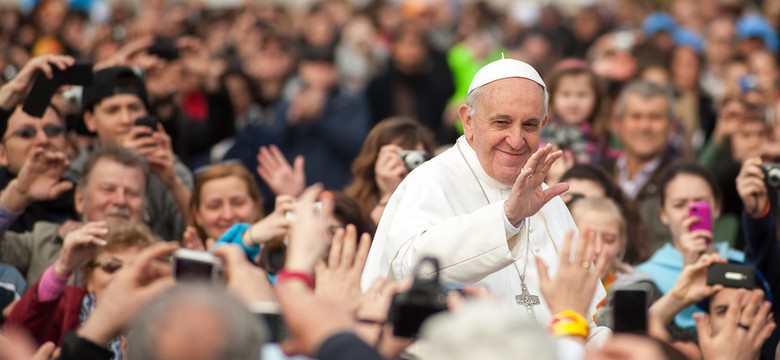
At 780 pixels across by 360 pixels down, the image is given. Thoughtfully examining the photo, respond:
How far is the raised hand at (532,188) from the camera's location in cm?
523

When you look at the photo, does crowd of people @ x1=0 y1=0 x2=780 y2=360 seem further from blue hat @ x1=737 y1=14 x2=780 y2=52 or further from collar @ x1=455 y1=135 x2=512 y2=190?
blue hat @ x1=737 y1=14 x2=780 y2=52

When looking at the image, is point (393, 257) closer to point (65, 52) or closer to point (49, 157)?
point (49, 157)

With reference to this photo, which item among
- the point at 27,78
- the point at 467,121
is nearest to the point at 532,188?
the point at 467,121

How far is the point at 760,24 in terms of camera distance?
627 inches

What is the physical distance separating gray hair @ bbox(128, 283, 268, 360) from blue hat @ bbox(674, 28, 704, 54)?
12.1 meters

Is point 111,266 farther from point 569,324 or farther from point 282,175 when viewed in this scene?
point 569,324

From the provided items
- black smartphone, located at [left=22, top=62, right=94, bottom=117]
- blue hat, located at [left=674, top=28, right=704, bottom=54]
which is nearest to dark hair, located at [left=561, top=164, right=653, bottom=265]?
black smartphone, located at [left=22, top=62, right=94, bottom=117]

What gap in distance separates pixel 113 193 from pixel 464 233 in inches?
103

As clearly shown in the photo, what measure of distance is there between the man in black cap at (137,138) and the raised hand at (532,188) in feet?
10.3

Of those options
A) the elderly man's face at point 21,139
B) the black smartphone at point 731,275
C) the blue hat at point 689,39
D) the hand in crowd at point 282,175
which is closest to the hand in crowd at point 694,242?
the black smartphone at point 731,275

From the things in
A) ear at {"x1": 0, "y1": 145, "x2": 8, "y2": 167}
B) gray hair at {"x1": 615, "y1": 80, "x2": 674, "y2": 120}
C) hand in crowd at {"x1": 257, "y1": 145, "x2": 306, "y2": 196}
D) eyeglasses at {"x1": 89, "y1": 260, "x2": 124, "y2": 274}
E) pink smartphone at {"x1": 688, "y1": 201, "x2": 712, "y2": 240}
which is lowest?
eyeglasses at {"x1": 89, "y1": 260, "x2": 124, "y2": 274}

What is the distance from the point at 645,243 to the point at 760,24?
8.48m

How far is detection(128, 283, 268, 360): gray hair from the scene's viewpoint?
3.49m

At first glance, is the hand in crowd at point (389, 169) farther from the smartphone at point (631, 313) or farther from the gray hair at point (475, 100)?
the smartphone at point (631, 313)
